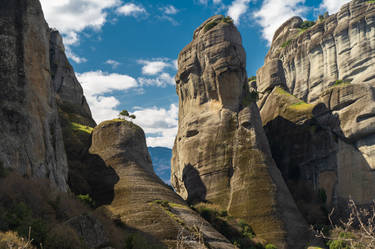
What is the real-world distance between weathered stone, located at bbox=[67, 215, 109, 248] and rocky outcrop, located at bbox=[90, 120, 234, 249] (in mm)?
7788

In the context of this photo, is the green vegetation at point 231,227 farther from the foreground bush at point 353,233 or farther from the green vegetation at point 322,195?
the green vegetation at point 322,195

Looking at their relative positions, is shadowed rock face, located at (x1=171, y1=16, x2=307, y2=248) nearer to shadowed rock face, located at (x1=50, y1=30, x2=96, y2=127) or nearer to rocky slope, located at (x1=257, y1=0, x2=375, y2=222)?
rocky slope, located at (x1=257, y1=0, x2=375, y2=222)

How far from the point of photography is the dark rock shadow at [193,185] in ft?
149

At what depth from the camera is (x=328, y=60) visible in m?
84.6

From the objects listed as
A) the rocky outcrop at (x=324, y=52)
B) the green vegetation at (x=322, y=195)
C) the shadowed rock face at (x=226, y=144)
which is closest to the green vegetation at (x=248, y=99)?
the shadowed rock face at (x=226, y=144)

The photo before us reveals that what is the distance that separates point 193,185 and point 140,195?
51.4ft

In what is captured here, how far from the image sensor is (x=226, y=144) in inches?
1848

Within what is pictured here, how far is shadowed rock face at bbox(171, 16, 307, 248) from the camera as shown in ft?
128

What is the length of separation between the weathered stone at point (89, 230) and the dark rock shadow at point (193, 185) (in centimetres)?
2701

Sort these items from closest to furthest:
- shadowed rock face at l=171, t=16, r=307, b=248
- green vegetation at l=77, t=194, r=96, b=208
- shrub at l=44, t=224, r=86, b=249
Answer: shrub at l=44, t=224, r=86, b=249
green vegetation at l=77, t=194, r=96, b=208
shadowed rock face at l=171, t=16, r=307, b=248

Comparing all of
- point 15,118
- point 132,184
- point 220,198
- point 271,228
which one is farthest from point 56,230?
point 220,198

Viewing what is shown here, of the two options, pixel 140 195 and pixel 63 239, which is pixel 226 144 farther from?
pixel 63 239

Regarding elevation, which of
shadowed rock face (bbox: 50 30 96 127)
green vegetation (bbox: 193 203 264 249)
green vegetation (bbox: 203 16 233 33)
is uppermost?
green vegetation (bbox: 203 16 233 33)

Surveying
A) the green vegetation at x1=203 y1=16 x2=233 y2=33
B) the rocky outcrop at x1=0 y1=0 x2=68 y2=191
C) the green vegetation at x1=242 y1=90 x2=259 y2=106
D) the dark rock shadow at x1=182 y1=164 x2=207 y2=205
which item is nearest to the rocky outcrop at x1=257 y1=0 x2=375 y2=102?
the green vegetation at x1=242 y1=90 x2=259 y2=106
